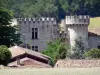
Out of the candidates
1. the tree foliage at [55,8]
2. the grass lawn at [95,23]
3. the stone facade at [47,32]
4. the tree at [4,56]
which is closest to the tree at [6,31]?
the stone facade at [47,32]

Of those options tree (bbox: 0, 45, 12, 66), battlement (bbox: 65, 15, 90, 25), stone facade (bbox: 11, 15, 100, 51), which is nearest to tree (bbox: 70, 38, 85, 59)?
stone facade (bbox: 11, 15, 100, 51)

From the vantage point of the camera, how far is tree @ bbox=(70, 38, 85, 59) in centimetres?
4850

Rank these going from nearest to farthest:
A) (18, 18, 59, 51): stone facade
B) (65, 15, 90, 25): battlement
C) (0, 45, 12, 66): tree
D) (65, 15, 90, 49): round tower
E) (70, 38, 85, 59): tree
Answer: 1. (0, 45, 12, 66): tree
2. (70, 38, 85, 59): tree
3. (18, 18, 59, 51): stone facade
4. (65, 15, 90, 49): round tower
5. (65, 15, 90, 25): battlement

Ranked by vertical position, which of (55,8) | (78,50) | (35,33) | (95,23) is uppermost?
(78,50)

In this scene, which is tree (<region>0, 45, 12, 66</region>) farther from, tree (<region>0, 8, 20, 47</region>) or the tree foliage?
the tree foliage

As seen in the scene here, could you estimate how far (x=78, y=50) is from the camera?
54062 millimetres

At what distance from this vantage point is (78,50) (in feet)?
177

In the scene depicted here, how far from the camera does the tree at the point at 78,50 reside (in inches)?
1909

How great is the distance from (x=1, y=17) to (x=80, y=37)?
11030 millimetres

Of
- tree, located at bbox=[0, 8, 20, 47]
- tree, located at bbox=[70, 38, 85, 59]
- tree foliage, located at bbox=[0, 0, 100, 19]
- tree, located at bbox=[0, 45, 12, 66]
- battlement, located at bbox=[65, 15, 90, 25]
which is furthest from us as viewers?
tree foliage, located at bbox=[0, 0, 100, 19]

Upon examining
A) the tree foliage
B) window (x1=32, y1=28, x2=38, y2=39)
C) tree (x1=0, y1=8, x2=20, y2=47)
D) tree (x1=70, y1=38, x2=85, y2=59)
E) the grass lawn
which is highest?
tree (x1=0, y1=8, x2=20, y2=47)

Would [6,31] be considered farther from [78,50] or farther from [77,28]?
[77,28]

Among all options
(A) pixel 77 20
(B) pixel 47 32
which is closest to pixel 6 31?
(B) pixel 47 32

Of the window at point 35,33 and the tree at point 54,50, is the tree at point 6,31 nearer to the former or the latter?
the tree at point 54,50
